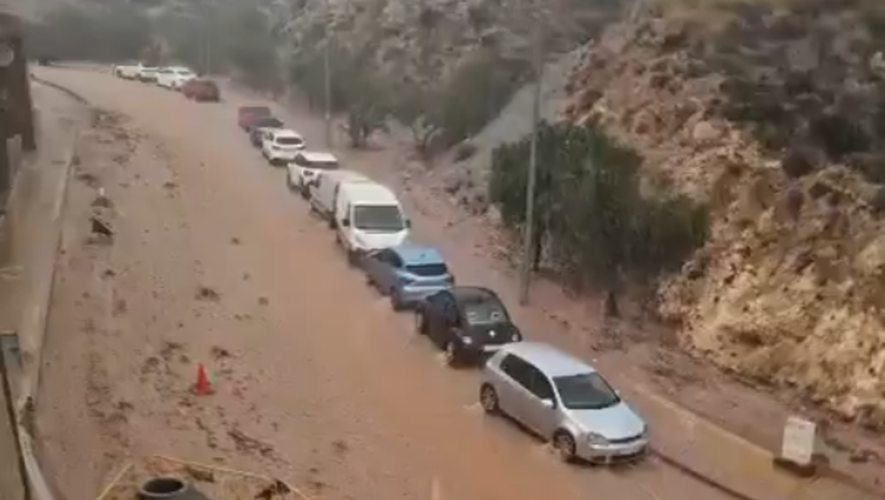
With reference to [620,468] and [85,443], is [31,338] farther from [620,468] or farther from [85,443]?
[620,468]

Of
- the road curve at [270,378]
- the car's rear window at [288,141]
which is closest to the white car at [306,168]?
the car's rear window at [288,141]

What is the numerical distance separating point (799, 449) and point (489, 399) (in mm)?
2715

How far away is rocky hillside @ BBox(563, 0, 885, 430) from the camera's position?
10.1 metres

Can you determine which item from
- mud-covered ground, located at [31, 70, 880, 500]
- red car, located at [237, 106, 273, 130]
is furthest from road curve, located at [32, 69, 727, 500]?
red car, located at [237, 106, 273, 130]

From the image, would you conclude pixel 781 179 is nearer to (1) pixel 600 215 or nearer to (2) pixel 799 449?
(1) pixel 600 215

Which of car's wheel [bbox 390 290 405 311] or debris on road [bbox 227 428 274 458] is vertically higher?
car's wheel [bbox 390 290 405 311]

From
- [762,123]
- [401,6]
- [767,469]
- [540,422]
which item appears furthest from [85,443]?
[401,6]

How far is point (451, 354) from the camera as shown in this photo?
11.0m

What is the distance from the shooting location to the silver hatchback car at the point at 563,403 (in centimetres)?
884

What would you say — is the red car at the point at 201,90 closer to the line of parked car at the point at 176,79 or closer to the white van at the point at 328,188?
the line of parked car at the point at 176,79

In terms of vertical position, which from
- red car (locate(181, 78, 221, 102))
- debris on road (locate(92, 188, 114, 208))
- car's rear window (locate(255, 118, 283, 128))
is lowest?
debris on road (locate(92, 188, 114, 208))

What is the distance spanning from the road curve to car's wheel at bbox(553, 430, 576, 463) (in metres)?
0.11

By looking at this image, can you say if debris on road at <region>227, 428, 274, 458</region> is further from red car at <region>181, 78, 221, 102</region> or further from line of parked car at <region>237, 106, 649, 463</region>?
red car at <region>181, 78, 221, 102</region>

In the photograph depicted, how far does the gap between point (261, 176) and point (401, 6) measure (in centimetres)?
750
